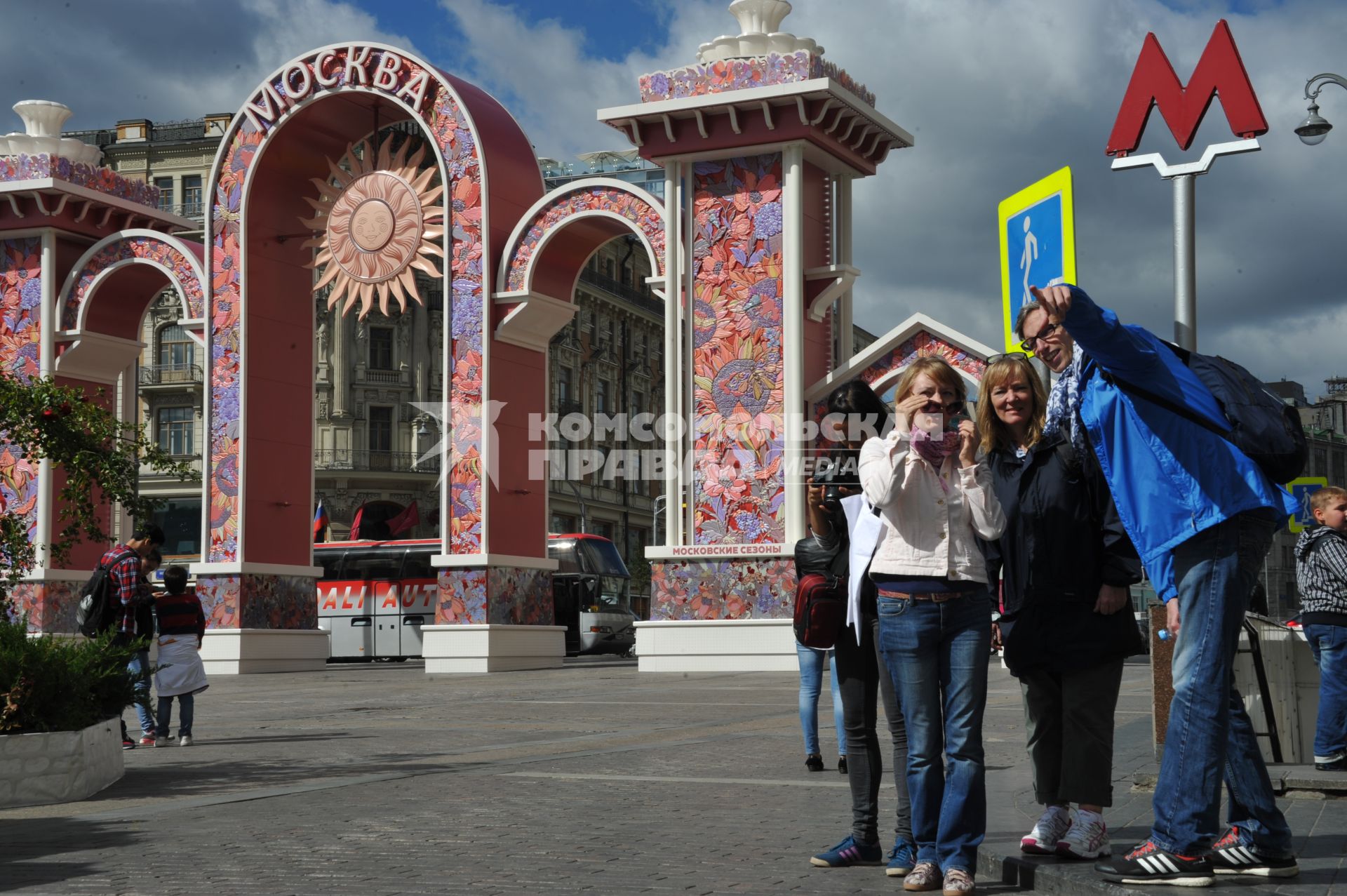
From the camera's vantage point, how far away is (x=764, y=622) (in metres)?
22.8

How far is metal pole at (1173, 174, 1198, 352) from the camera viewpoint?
684 centimetres

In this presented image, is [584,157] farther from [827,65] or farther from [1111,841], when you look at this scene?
[1111,841]

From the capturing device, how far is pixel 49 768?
8.85 m

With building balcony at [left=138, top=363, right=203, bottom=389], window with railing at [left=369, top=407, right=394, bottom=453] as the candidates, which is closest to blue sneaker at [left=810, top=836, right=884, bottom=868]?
window with railing at [left=369, top=407, right=394, bottom=453]

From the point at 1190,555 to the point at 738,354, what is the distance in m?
17.9

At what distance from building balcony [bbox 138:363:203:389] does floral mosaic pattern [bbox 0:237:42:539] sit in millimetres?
35046

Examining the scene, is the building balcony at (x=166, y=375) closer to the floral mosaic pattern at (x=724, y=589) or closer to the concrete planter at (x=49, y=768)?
the floral mosaic pattern at (x=724, y=589)

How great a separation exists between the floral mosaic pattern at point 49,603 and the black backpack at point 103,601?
17.2 meters

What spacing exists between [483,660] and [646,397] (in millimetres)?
51870

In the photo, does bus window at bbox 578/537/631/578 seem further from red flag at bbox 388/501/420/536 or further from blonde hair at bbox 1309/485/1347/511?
blonde hair at bbox 1309/485/1347/511

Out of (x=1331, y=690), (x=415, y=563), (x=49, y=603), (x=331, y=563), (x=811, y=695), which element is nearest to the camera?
(x=1331, y=690)

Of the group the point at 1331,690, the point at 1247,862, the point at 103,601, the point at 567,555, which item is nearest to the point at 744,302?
the point at 103,601

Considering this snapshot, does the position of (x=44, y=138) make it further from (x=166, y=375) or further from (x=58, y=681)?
(x=166, y=375)

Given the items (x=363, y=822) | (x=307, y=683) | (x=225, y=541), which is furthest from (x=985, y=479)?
(x=225, y=541)
